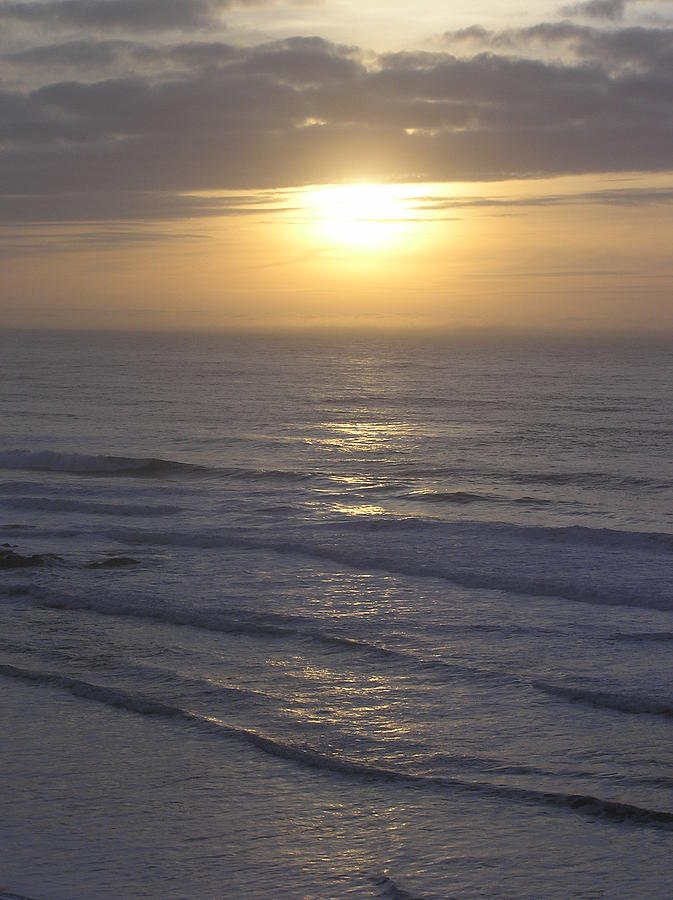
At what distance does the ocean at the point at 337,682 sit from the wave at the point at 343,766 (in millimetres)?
31

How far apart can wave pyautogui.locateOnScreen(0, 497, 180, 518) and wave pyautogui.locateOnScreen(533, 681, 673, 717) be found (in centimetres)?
1374

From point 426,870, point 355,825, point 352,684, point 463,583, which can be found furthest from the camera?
point 463,583

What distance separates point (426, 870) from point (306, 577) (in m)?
9.79

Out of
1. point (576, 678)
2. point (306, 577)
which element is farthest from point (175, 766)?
point (306, 577)

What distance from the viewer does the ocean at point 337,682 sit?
284 inches

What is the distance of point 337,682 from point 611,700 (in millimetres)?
2940

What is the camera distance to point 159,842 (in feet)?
24.2

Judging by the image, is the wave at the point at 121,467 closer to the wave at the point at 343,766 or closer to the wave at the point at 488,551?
the wave at the point at 488,551

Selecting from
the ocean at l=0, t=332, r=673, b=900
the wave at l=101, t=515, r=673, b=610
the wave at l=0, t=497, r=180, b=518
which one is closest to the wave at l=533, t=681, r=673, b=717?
the ocean at l=0, t=332, r=673, b=900

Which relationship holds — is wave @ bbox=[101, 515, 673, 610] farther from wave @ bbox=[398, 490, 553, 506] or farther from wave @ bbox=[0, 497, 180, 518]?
wave @ bbox=[398, 490, 553, 506]

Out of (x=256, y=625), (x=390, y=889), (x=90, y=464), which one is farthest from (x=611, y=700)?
(x=90, y=464)

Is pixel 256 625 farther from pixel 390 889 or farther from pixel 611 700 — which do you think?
pixel 390 889

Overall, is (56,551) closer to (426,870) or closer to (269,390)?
(426,870)

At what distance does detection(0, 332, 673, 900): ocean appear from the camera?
7.20 m
